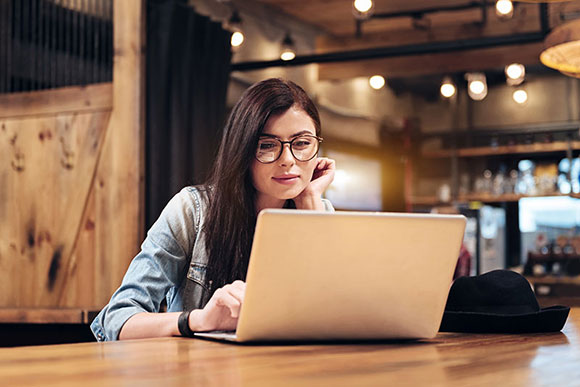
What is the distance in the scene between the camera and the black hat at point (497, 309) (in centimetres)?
158

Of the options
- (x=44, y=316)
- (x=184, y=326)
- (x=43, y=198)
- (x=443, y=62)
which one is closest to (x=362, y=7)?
(x=443, y=62)

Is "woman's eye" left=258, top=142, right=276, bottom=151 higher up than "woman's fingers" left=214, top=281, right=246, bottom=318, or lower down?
higher up

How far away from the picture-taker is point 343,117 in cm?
842

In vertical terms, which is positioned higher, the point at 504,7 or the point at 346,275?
the point at 504,7

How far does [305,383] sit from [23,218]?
3.49m

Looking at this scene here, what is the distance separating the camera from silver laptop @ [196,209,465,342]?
1.20 m

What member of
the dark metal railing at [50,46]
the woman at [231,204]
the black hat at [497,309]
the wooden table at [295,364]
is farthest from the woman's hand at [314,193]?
the dark metal railing at [50,46]

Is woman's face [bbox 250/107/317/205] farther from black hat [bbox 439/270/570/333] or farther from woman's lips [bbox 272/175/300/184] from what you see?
black hat [bbox 439/270/570/333]

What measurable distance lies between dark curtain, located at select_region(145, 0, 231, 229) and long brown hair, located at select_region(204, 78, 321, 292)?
224cm

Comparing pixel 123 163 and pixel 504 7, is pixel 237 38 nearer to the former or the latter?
pixel 504 7

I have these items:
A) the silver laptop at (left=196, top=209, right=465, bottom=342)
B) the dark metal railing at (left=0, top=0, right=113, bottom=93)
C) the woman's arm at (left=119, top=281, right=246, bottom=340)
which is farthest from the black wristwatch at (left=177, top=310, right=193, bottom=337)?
the dark metal railing at (left=0, top=0, right=113, bottom=93)

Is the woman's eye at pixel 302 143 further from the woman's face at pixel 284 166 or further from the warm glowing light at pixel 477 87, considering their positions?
the warm glowing light at pixel 477 87

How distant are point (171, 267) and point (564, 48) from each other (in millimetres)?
2061

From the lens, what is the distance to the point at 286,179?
1876mm
